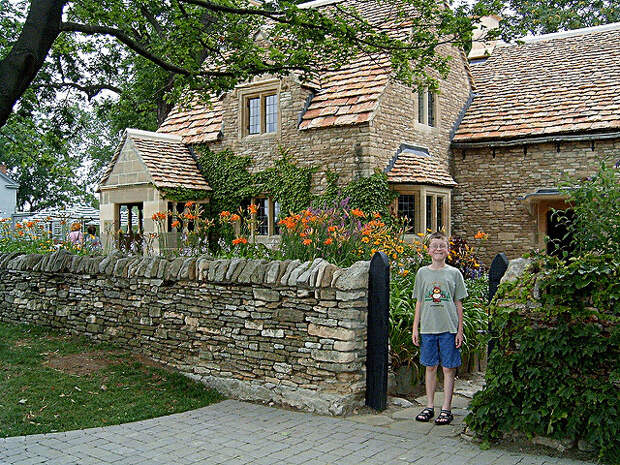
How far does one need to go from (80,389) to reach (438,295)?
177 inches

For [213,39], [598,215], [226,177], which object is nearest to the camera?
[598,215]

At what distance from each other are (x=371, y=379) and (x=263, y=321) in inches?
57.7

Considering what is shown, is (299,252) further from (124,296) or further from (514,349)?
(514,349)

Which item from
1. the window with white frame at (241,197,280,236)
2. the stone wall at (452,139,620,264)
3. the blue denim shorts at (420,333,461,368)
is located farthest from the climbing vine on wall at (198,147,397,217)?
the blue denim shorts at (420,333,461,368)

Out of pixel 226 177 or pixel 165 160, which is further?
pixel 226 177

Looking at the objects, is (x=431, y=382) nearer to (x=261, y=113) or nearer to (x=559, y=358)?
(x=559, y=358)

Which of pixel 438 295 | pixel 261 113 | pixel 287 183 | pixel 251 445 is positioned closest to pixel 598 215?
pixel 438 295

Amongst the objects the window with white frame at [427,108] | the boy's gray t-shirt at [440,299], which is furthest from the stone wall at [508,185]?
the boy's gray t-shirt at [440,299]

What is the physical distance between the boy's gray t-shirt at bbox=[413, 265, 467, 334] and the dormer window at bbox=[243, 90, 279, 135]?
1136 cm

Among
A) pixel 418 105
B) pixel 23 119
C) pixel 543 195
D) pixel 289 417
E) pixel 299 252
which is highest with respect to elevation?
pixel 418 105

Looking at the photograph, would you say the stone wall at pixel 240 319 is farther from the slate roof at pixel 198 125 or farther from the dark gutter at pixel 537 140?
the dark gutter at pixel 537 140

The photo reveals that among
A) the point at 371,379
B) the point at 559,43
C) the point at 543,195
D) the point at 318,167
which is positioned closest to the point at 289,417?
the point at 371,379

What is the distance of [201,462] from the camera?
524 cm

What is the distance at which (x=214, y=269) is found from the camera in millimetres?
7727
